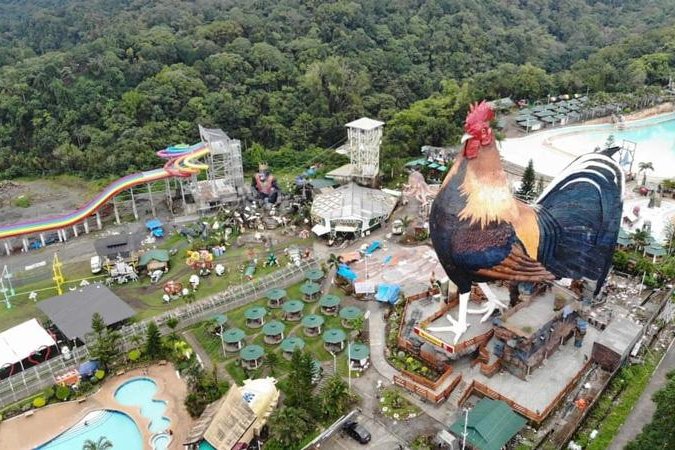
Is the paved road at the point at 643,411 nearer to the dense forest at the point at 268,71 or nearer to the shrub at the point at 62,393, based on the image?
the shrub at the point at 62,393

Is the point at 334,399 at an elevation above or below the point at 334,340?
above

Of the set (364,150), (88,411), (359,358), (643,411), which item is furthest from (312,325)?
(364,150)

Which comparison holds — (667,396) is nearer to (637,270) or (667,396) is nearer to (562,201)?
(562,201)

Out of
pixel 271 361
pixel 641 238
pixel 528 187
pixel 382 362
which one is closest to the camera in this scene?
pixel 271 361

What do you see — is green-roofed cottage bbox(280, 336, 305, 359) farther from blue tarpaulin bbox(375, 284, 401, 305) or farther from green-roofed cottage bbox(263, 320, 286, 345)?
blue tarpaulin bbox(375, 284, 401, 305)

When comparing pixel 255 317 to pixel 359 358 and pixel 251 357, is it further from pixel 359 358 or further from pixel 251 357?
pixel 359 358
